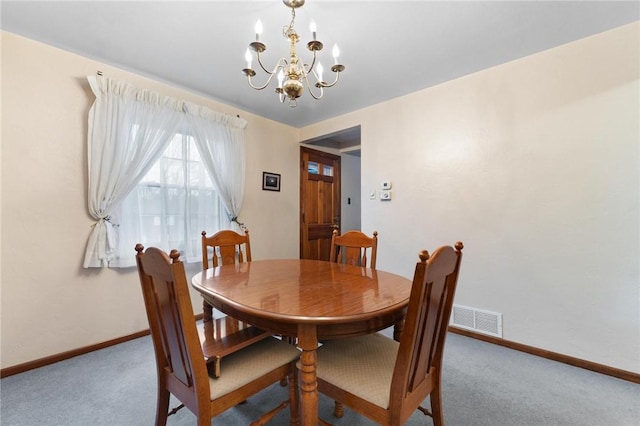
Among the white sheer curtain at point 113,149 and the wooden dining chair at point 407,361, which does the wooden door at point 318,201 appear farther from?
the wooden dining chair at point 407,361

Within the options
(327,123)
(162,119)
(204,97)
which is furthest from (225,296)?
(327,123)

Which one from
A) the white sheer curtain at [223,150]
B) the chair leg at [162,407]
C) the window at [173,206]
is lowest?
the chair leg at [162,407]

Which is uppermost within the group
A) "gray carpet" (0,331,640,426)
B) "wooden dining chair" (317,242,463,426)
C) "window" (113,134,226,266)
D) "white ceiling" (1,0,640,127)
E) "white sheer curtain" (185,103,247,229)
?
"white ceiling" (1,0,640,127)

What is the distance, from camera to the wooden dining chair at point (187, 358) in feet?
3.05

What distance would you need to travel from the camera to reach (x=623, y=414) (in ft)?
5.01

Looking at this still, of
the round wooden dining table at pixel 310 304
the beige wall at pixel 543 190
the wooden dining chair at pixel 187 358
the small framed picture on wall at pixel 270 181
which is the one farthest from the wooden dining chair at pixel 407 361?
the small framed picture on wall at pixel 270 181

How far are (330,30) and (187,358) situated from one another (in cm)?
213

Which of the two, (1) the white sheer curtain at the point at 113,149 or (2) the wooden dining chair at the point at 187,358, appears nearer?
(2) the wooden dining chair at the point at 187,358

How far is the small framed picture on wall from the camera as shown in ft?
11.8

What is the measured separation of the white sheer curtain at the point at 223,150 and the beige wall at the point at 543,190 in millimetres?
1937

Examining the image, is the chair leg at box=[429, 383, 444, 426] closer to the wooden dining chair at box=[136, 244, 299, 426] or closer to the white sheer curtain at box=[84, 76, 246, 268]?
the wooden dining chair at box=[136, 244, 299, 426]

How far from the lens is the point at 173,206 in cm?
272

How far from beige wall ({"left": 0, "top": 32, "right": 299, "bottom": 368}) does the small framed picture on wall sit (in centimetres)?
167

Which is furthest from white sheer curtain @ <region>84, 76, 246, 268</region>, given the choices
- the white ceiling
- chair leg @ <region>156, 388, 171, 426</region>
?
chair leg @ <region>156, 388, 171, 426</region>
